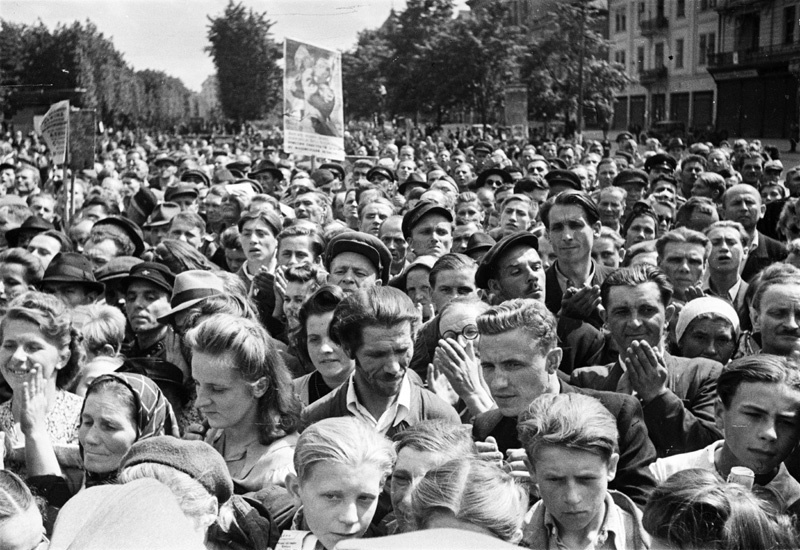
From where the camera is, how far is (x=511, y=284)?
5.47 metres

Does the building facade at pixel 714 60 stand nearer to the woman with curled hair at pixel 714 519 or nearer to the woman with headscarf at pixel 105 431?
the woman with headscarf at pixel 105 431

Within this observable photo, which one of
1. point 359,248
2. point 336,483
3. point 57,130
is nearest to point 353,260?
point 359,248

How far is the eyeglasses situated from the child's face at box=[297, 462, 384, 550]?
1.57m

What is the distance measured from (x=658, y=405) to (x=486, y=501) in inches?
59.5

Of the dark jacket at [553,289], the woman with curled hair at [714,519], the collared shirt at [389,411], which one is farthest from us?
the dark jacket at [553,289]

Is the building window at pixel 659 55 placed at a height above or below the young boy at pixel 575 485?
above

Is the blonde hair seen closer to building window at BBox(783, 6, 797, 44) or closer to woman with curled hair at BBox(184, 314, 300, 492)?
woman with curled hair at BBox(184, 314, 300, 492)

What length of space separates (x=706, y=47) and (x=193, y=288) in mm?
38868

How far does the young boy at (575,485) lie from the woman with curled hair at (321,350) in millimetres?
1654

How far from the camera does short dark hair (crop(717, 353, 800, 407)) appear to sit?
10.9 feet

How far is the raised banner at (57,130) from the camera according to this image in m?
10.4

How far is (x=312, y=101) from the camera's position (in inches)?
469

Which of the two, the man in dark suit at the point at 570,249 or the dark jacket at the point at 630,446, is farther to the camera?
the man in dark suit at the point at 570,249

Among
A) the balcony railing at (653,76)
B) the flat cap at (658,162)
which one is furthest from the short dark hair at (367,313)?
the balcony railing at (653,76)
